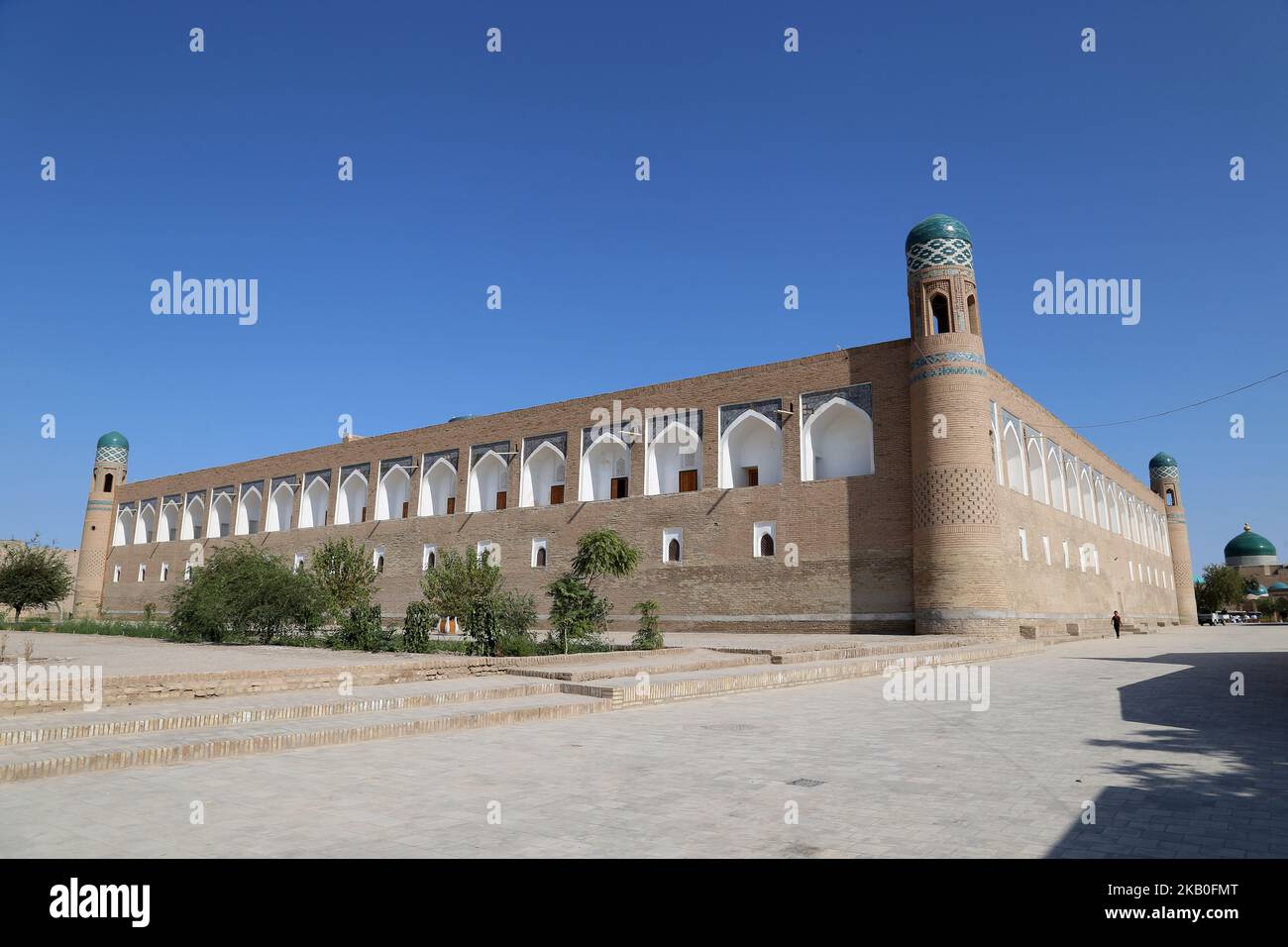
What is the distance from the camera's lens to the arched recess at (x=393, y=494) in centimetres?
3180

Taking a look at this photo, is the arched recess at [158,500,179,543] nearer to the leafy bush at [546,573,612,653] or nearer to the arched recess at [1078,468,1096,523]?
the leafy bush at [546,573,612,653]

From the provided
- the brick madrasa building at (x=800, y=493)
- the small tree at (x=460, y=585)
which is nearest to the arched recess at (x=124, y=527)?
the brick madrasa building at (x=800, y=493)

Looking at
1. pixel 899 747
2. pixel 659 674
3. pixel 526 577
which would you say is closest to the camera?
pixel 899 747

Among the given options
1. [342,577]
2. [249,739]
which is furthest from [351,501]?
[249,739]

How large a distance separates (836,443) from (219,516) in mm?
30024

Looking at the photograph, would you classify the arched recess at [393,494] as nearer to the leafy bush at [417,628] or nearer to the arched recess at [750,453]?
the arched recess at [750,453]

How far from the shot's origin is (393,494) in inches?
1273

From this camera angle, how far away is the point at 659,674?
9.73 m

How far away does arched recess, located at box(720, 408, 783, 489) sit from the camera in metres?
23.1

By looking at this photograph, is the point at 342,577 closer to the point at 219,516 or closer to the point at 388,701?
the point at 388,701
